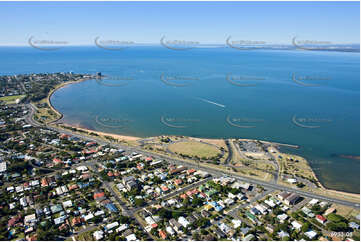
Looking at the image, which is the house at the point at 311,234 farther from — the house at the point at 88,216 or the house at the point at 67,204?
the house at the point at 67,204

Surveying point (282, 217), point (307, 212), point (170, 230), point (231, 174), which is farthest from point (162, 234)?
point (307, 212)

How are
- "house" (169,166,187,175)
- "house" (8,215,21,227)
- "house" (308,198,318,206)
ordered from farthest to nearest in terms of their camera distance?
1. "house" (169,166,187,175)
2. "house" (308,198,318,206)
3. "house" (8,215,21,227)

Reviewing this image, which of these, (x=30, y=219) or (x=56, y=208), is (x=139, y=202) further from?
(x=30, y=219)

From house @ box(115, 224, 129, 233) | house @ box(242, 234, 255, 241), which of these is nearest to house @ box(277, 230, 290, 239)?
house @ box(242, 234, 255, 241)

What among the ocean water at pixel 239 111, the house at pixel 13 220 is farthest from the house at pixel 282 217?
the house at pixel 13 220

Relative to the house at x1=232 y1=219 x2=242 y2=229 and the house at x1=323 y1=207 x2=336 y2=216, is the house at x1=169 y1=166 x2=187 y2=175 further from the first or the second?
the house at x1=323 y1=207 x2=336 y2=216

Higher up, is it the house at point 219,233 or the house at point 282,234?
the house at point 219,233
